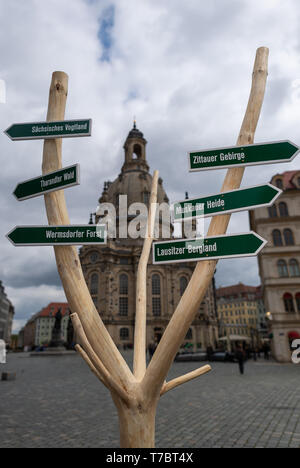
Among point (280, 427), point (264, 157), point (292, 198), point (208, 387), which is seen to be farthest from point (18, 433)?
point (292, 198)

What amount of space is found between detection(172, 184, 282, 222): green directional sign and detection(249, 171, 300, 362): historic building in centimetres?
2747

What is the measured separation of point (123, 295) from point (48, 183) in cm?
6149

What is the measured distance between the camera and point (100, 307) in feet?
198

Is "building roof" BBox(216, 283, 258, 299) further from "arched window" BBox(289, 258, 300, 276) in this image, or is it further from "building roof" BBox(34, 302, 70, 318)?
"arched window" BBox(289, 258, 300, 276)

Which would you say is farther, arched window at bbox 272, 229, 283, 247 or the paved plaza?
arched window at bbox 272, 229, 283, 247

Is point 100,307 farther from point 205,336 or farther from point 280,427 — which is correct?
point 280,427

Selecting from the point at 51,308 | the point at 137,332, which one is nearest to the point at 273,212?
the point at 137,332

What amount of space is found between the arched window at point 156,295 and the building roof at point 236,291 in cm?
4781

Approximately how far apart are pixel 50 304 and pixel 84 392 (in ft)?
344

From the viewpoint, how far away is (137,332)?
2805 mm

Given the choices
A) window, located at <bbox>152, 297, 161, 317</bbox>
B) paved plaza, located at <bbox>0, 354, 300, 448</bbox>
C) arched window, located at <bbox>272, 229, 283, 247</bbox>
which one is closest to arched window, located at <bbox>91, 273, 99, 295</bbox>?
window, located at <bbox>152, 297, 161, 317</bbox>

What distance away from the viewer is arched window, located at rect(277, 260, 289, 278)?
2825 cm

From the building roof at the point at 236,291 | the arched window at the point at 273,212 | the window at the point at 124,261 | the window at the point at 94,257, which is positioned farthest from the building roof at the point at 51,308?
the arched window at the point at 273,212
